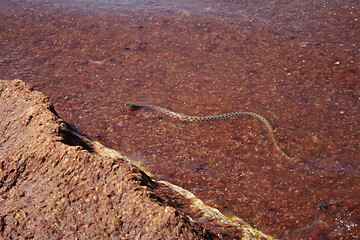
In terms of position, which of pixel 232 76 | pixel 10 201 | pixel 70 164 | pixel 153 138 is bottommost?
pixel 153 138

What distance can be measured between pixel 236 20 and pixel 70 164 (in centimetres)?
827

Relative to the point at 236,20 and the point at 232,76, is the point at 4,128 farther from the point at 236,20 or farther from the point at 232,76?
the point at 236,20

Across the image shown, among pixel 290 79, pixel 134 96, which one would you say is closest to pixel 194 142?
pixel 134 96

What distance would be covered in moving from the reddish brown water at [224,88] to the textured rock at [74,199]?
216 cm

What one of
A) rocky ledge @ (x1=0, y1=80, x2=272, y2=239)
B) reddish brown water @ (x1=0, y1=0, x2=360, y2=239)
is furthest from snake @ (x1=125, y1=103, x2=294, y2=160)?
rocky ledge @ (x1=0, y1=80, x2=272, y2=239)

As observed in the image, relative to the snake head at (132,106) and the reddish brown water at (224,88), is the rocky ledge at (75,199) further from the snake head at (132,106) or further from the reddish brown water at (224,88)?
the snake head at (132,106)

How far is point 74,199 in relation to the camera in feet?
7.76

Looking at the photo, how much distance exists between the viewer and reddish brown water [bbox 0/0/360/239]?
14.6 ft

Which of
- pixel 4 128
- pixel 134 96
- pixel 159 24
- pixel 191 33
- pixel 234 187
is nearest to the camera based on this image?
pixel 4 128

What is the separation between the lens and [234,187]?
4527 millimetres

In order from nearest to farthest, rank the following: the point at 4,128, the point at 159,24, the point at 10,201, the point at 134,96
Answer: the point at 10,201, the point at 4,128, the point at 134,96, the point at 159,24

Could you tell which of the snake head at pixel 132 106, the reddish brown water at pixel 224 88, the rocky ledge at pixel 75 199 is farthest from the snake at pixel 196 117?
the rocky ledge at pixel 75 199

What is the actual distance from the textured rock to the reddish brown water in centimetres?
216

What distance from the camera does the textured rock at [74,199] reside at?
2.17m
